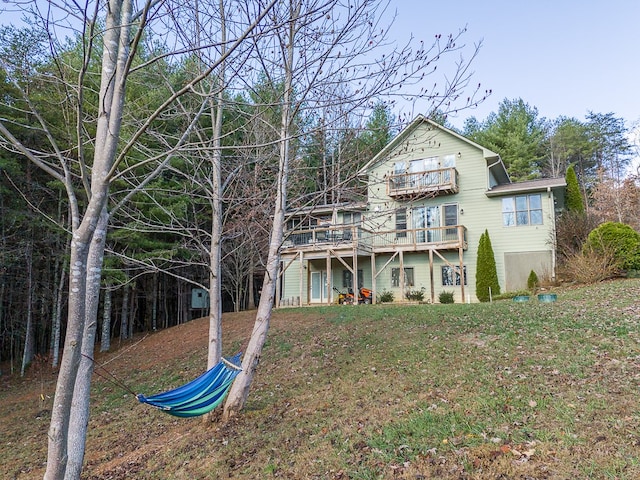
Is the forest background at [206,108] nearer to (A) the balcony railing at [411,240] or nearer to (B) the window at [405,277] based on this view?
(A) the balcony railing at [411,240]

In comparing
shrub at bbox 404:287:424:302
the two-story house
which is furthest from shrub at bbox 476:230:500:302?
shrub at bbox 404:287:424:302

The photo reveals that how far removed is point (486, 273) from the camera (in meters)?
15.1

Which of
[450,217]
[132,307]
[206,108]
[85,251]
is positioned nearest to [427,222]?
[450,217]

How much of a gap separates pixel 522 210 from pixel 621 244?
3.82 metres

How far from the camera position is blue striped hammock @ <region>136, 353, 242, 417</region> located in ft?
13.2

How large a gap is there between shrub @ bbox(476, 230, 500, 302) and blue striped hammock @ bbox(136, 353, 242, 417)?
41.5ft

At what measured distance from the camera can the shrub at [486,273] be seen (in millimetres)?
14914

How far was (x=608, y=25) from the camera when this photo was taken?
9852 millimetres

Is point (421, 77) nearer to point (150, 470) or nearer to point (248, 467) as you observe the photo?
point (248, 467)

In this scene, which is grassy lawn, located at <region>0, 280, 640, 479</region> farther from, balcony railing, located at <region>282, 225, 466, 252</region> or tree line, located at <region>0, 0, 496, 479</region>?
balcony railing, located at <region>282, 225, 466, 252</region>

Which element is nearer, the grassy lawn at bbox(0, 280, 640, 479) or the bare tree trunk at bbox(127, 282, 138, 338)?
the grassy lawn at bbox(0, 280, 640, 479)

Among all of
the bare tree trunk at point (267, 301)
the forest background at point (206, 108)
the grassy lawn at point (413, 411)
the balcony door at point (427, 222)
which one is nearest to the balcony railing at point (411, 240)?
the balcony door at point (427, 222)

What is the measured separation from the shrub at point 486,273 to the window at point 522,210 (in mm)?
1382

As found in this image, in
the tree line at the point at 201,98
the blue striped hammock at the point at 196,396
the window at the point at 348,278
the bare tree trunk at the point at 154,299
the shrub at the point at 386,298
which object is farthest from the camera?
the bare tree trunk at the point at 154,299
